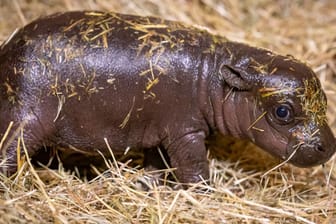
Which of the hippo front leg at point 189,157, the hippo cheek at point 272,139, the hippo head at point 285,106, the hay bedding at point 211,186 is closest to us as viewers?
the hay bedding at point 211,186

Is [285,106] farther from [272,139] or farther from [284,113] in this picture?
[272,139]

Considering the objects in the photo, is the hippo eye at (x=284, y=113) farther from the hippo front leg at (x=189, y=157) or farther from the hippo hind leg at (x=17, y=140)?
the hippo hind leg at (x=17, y=140)

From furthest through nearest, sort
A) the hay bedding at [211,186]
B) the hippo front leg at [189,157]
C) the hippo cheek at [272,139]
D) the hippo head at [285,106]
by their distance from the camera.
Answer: the hippo front leg at [189,157]
the hippo cheek at [272,139]
the hippo head at [285,106]
the hay bedding at [211,186]

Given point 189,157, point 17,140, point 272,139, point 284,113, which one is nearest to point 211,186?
point 189,157

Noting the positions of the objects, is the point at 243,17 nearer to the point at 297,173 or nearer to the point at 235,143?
the point at 235,143

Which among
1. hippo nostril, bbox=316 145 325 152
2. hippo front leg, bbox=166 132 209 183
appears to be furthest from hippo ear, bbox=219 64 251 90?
hippo nostril, bbox=316 145 325 152

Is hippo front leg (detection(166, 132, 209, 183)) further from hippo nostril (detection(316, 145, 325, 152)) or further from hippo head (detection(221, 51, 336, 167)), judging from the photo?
hippo nostril (detection(316, 145, 325, 152))

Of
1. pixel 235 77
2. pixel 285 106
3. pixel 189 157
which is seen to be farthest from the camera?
pixel 189 157

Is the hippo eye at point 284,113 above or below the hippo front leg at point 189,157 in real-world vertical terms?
above

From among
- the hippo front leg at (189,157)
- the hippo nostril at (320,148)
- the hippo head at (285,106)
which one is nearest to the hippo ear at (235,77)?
the hippo head at (285,106)
